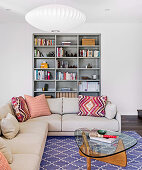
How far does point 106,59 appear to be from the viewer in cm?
586

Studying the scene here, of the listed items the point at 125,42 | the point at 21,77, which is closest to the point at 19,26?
the point at 21,77

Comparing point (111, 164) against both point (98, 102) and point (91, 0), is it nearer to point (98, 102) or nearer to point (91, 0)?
point (98, 102)

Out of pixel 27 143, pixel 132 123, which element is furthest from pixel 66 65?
pixel 27 143

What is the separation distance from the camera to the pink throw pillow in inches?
150

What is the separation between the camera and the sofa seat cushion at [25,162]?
1.73 meters

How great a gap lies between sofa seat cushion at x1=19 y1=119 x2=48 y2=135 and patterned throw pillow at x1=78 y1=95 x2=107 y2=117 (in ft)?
2.98

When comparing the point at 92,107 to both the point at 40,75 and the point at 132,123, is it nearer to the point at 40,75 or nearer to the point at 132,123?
the point at 132,123

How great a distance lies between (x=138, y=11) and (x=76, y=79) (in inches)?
95.4

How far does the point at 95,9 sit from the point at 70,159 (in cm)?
344

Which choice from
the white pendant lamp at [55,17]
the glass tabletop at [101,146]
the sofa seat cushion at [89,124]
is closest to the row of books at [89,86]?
the sofa seat cushion at [89,124]

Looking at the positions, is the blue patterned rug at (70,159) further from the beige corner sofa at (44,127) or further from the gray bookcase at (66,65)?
the gray bookcase at (66,65)

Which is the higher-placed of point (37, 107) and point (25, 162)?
point (37, 107)

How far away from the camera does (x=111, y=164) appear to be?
2.63m

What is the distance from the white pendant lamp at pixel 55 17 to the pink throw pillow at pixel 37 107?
1.49 meters
